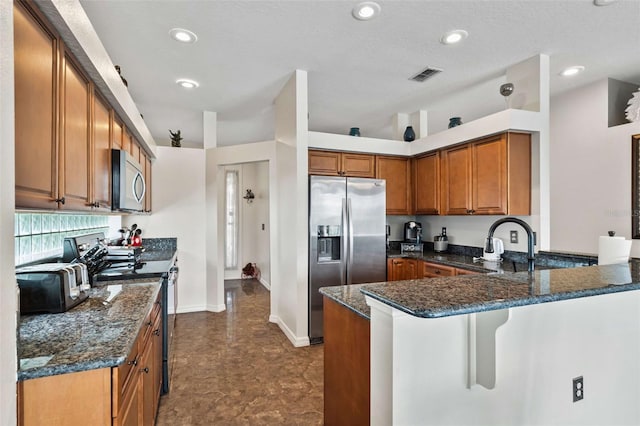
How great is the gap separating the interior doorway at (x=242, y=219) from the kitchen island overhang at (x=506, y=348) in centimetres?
552

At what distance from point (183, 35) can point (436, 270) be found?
3.19m

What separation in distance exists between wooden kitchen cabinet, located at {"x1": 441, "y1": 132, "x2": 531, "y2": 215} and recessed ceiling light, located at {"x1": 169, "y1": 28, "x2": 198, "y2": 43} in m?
2.78

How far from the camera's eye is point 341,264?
348 centimetres

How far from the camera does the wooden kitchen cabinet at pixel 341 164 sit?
145 inches

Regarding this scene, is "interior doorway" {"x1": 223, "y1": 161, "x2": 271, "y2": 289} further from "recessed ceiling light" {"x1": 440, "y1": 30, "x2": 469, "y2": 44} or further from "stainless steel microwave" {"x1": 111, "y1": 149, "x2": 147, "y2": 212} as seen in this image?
"recessed ceiling light" {"x1": 440, "y1": 30, "x2": 469, "y2": 44}

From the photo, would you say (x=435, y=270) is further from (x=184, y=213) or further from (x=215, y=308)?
(x=184, y=213)

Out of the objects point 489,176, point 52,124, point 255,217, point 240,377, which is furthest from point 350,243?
point 255,217

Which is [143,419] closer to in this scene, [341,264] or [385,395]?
[385,395]

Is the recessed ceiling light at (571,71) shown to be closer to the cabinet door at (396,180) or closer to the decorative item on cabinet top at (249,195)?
the cabinet door at (396,180)

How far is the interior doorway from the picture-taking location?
264 inches

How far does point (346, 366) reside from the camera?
1.61 metres

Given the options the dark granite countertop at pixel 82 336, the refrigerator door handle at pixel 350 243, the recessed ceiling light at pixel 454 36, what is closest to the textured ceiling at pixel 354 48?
the recessed ceiling light at pixel 454 36

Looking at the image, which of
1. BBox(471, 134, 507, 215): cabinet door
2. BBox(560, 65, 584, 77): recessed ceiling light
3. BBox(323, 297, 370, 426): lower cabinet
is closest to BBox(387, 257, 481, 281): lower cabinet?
BBox(471, 134, 507, 215): cabinet door

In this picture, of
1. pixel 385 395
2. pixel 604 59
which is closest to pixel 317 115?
pixel 604 59
